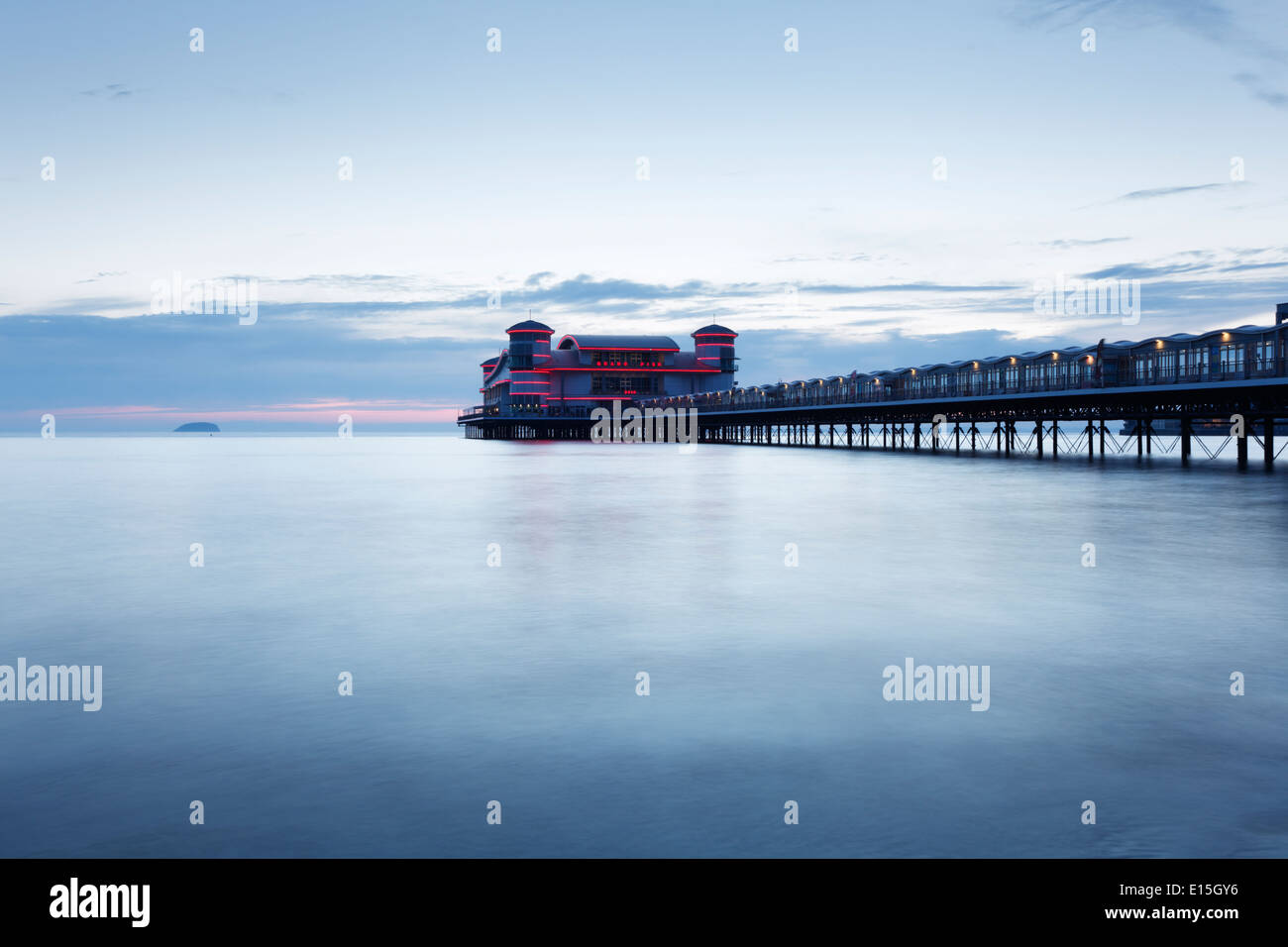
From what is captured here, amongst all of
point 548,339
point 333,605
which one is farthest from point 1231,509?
point 548,339

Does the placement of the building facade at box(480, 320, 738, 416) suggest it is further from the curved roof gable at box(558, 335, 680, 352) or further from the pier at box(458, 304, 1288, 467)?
the pier at box(458, 304, 1288, 467)

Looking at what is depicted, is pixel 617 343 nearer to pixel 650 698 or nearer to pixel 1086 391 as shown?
pixel 1086 391

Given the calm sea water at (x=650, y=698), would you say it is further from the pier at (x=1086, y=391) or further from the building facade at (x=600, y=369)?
the building facade at (x=600, y=369)

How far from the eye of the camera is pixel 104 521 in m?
31.0

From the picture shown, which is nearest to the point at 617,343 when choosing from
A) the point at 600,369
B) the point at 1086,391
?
the point at 600,369

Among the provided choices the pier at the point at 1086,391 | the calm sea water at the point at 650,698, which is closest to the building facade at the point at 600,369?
the pier at the point at 1086,391

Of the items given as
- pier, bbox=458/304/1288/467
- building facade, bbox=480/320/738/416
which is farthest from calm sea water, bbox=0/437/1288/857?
building facade, bbox=480/320/738/416

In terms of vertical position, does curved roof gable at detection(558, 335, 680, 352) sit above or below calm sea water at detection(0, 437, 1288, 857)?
above

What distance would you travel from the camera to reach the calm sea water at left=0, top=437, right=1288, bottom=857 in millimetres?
6613

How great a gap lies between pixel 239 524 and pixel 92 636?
16.7m

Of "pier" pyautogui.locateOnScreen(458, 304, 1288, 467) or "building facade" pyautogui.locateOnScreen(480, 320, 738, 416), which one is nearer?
"pier" pyautogui.locateOnScreen(458, 304, 1288, 467)

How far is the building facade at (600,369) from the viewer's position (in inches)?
6235

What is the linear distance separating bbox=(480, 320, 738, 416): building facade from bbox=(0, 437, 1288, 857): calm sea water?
135089 millimetres

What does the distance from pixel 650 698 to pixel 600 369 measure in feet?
505
